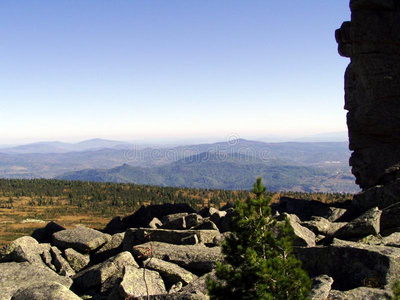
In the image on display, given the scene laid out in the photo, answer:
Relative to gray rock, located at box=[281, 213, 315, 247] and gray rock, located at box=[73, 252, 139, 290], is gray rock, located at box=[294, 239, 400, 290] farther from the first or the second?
gray rock, located at box=[73, 252, 139, 290]

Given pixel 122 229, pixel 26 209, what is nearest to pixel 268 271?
pixel 122 229

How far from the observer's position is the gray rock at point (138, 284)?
13023 mm

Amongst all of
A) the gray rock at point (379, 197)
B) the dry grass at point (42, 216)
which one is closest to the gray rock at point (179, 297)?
the gray rock at point (379, 197)

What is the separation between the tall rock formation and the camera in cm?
2698

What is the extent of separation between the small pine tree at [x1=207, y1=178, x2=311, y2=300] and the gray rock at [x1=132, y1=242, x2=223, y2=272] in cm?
448

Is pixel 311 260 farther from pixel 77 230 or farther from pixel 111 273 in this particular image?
pixel 77 230

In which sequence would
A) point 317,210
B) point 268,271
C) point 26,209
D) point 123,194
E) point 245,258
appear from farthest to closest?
point 123,194 < point 26,209 < point 317,210 < point 245,258 < point 268,271

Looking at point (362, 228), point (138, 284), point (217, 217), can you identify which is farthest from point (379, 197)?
point (138, 284)

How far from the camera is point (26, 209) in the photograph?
269 feet

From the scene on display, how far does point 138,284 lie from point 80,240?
9706 mm

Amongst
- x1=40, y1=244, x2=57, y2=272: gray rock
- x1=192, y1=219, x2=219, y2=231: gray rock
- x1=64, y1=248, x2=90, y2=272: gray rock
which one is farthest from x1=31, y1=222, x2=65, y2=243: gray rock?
x1=192, y1=219, x2=219, y2=231: gray rock

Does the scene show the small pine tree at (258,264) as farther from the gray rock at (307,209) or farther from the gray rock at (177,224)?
the gray rock at (307,209)

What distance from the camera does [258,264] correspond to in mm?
9648

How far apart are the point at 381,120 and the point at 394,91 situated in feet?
8.13
